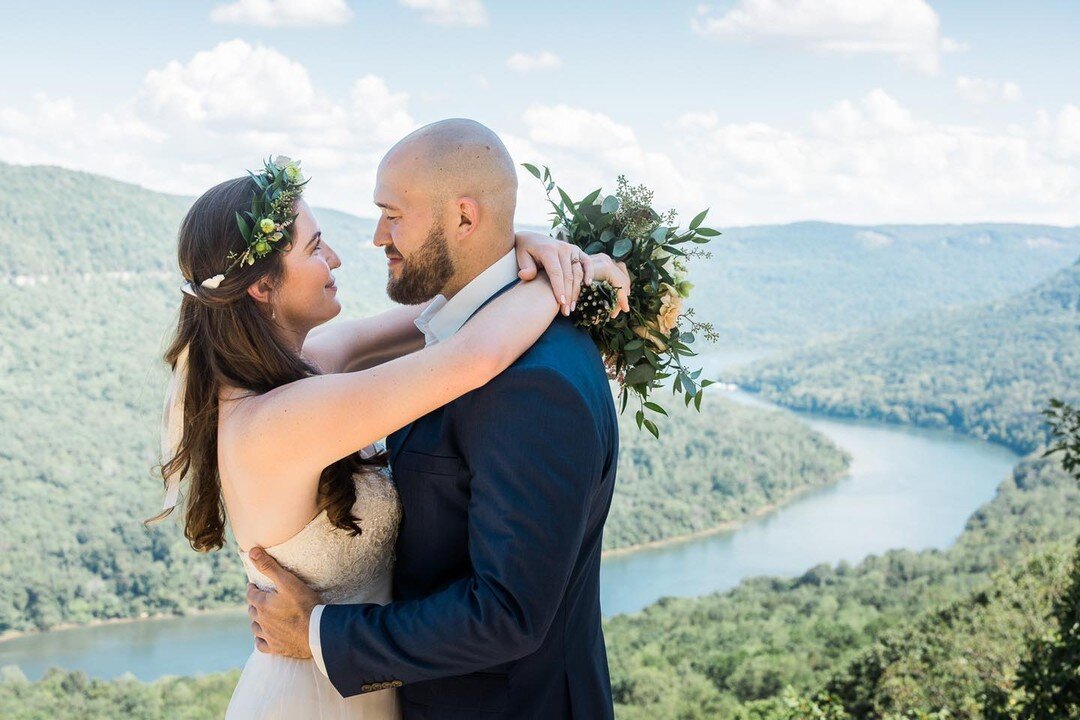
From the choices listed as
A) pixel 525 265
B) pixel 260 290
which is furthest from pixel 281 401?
pixel 525 265

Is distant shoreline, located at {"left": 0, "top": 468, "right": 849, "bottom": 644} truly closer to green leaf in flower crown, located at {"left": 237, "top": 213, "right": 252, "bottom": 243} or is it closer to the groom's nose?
the groom's nose

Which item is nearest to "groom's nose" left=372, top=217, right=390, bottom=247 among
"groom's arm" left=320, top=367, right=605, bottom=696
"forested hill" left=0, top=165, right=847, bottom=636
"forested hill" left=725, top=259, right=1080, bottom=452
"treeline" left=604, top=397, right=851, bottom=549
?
"groom's arm" left=320, top=367, right=605, bottom=696

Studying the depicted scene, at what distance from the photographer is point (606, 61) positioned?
60.1 meters

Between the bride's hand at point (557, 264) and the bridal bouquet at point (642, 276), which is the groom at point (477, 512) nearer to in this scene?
the bride's hand at point (557, 264)

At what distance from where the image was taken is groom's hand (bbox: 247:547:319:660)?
205cm

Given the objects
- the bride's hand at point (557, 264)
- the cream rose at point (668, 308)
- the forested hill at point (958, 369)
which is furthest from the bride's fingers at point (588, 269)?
the forested hill at point (958, 369)

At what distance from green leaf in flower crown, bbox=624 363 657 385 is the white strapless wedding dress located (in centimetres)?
62

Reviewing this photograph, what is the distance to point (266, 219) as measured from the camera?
2.03m

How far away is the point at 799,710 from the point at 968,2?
80289 mm

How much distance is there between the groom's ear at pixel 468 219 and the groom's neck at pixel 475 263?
4cm

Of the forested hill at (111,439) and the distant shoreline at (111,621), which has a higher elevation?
the forested hill at (111,439)

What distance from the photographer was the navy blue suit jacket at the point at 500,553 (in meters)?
1.71

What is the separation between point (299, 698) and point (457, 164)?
3.85ft

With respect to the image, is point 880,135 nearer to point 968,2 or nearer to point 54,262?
point 968,2
